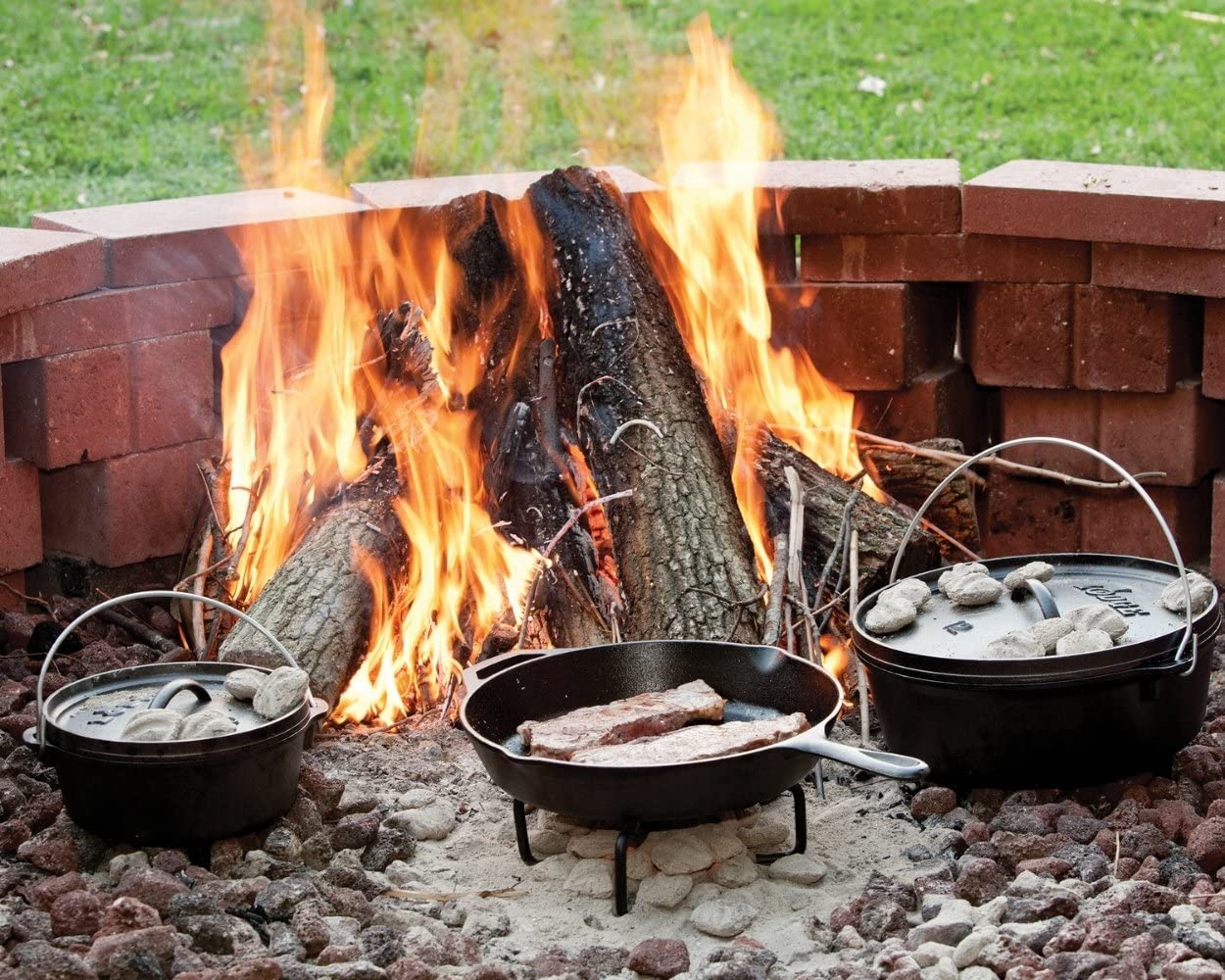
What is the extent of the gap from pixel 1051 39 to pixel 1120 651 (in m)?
7.94

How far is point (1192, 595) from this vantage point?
3.91 metres

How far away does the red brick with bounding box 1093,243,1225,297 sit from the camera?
16.8ft

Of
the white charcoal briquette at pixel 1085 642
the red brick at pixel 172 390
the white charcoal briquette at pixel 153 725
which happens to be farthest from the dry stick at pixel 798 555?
the red brick at pixel 172 390

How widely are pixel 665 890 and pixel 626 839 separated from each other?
6.8 inches

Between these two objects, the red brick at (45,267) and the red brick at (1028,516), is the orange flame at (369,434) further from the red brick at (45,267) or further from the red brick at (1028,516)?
the red brick at (1028,516)

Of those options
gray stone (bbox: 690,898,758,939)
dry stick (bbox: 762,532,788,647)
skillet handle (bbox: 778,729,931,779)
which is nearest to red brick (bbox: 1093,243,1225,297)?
dry stick (bbox: 762,532,788,647)

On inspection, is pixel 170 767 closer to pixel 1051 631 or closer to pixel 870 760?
pixel 870 760

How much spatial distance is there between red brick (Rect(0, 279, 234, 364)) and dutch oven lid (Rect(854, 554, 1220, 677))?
2464 mm

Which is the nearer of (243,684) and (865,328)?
(243,684)

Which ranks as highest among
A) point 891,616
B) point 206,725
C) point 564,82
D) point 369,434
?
A: point 564,82

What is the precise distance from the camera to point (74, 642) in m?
4.95

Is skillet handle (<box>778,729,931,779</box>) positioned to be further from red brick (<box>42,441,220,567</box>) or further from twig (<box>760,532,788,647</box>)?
red brick (<box>42,441,220,567</box>)

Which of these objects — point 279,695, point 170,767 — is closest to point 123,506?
point 279,695

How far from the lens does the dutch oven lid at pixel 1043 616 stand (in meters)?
3.69
